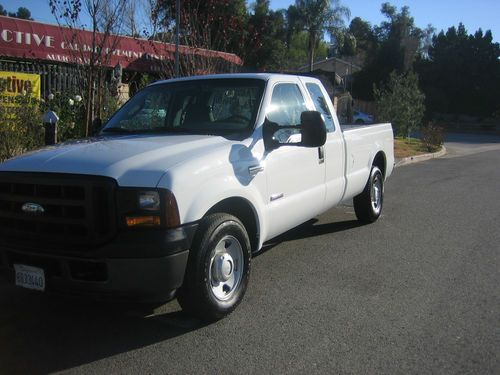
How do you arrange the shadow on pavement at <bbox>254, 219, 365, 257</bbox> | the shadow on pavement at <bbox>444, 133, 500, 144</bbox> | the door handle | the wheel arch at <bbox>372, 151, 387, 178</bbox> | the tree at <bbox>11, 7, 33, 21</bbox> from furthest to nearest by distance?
the tree at <bbox>11, 7, 33, 21</bbox>, the shadow on pavement at <bbox>444, 133, 500, 144</bbox>, the wheel arch at <bbox>372, 151, 387, 178</bbox>, the shadow on pavement at <bbox>254, 219, 365, 257</bbox>, the door handle

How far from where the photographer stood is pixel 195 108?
16.9 ft

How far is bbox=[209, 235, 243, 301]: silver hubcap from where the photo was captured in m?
4.07

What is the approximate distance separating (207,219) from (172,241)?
0.45 m

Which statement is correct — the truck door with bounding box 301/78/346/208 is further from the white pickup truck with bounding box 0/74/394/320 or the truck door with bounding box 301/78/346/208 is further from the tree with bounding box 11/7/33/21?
the tree with bounding box 11/7/33/21

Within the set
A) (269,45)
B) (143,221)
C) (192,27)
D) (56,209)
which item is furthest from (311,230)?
(269,45)

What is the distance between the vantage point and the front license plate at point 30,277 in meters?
3.61

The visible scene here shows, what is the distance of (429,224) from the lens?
7.66m

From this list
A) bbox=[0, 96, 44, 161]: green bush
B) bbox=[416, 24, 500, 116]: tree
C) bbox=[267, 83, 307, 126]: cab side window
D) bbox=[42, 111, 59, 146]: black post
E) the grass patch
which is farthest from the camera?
bbox=[416, 24, 500, 116]: tree

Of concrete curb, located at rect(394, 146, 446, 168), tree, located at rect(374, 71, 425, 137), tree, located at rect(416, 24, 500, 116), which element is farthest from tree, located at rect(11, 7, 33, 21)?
tree, located at rect(416, 24, 500, 116)

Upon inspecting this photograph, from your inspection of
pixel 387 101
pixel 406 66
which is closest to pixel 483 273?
pixel 387 101

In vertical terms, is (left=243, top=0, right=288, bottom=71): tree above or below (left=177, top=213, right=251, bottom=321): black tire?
above

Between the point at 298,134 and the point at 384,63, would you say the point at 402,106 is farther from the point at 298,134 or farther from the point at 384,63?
the point at 384,63

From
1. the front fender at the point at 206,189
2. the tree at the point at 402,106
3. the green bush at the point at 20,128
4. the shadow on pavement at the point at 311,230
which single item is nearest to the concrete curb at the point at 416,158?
the tree at the point at 402,106

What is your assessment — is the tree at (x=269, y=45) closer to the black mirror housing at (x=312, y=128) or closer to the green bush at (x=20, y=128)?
the green bush at (x=20, y=128)
